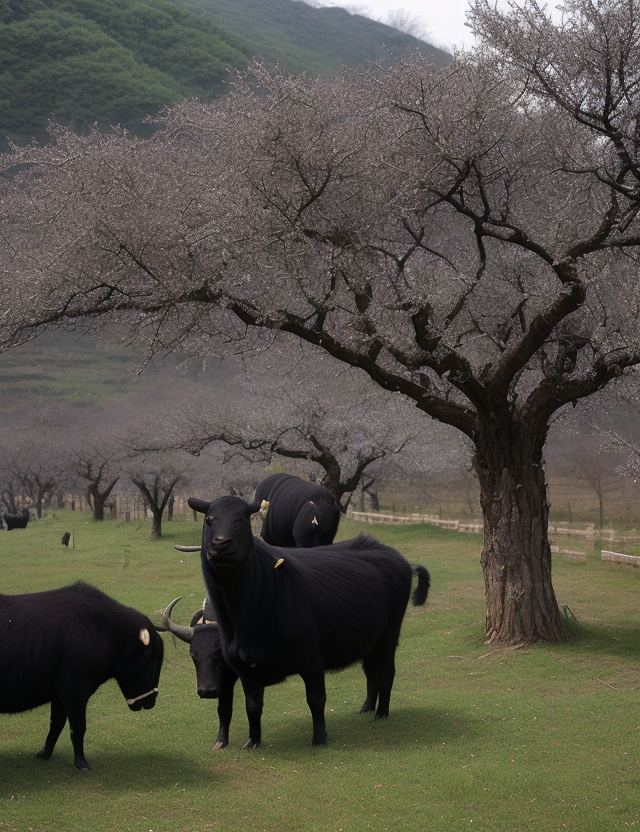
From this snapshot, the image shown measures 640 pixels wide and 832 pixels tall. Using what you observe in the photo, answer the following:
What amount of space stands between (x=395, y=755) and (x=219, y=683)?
172 cm

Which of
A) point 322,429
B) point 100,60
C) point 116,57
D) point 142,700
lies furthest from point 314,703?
point 116,57

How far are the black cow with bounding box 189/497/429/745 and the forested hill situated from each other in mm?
90641

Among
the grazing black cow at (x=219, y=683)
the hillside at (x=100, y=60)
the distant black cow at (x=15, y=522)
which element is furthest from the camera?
the hillside at (x=100, y=60)

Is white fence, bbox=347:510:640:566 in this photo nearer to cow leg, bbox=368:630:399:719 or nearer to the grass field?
the grass field

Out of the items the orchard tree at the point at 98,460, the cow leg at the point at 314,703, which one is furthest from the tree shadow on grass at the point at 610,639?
the orchard tree at the point at 98,460

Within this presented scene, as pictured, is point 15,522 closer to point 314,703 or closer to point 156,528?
point 156,528

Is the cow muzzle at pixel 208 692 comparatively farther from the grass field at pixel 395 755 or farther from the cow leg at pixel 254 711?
the grass field at pixel 395 755

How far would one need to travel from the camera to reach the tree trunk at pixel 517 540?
13406mm

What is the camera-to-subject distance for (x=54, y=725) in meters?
7.66

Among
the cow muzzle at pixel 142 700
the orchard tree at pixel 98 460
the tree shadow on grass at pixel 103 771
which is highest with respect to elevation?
the orchard tree at pixel 98 460

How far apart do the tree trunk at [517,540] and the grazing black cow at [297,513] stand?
346 centimetres

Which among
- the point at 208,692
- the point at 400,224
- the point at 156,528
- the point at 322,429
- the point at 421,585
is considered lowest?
the point at 208,692

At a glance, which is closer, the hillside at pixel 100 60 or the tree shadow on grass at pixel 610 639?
the tree shadow on grass at pixel 610 639

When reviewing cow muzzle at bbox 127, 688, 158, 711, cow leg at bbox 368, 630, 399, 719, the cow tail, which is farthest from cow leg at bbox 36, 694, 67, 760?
the cow tail
